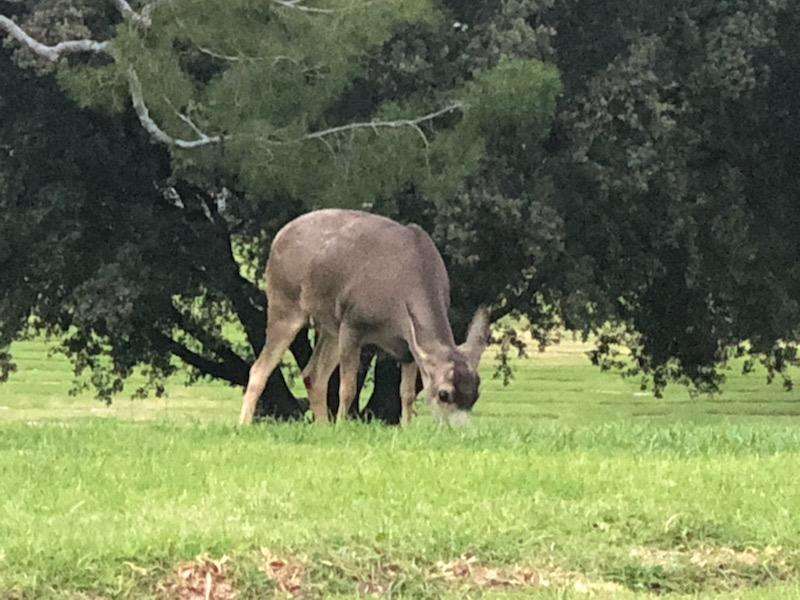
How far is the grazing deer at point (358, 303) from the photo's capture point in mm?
13680

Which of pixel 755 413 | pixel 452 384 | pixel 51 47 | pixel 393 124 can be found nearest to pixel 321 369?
pixel 452 384

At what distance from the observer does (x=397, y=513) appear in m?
8.71

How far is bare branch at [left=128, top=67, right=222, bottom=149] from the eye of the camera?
17109 mm

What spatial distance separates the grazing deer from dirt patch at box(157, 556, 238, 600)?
5520 mm

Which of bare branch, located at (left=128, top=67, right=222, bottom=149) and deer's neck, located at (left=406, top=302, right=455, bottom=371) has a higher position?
bare branch, located at (left=128, top=67, right=222, bottom=149)

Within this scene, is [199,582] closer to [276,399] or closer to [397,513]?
[397,513]

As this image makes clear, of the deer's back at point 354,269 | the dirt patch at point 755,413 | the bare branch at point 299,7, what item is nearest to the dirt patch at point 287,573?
the deer's back at point 354,269

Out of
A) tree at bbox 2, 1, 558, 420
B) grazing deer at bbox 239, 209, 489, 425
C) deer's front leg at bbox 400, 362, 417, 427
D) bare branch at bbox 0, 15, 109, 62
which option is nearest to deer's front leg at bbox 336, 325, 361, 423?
grazing deer at bbox 239, 209, 489, 425

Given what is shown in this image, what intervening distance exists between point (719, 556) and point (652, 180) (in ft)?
46.5

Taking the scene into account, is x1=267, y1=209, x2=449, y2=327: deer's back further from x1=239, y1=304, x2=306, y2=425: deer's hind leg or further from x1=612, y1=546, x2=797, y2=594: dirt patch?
x1=612, y1=546, x2=797, y2=594: dirt patch

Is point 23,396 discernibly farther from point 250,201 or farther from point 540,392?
point 250,201

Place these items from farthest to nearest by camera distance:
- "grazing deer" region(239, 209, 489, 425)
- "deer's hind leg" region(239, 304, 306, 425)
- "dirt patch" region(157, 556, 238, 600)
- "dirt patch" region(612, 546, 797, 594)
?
1. "deer's hind leg" region(239, 304, 306, 425)
2. "grazing deer" region(239, 209, 489, 425)
3. "dirt patch" region(612, 546, 797, 594)
4. "dirt patch" region(157, 556, 238, 600)

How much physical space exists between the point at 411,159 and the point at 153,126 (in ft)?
8.67

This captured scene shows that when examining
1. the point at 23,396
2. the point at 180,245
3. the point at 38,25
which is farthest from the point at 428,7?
the point at 23,396
